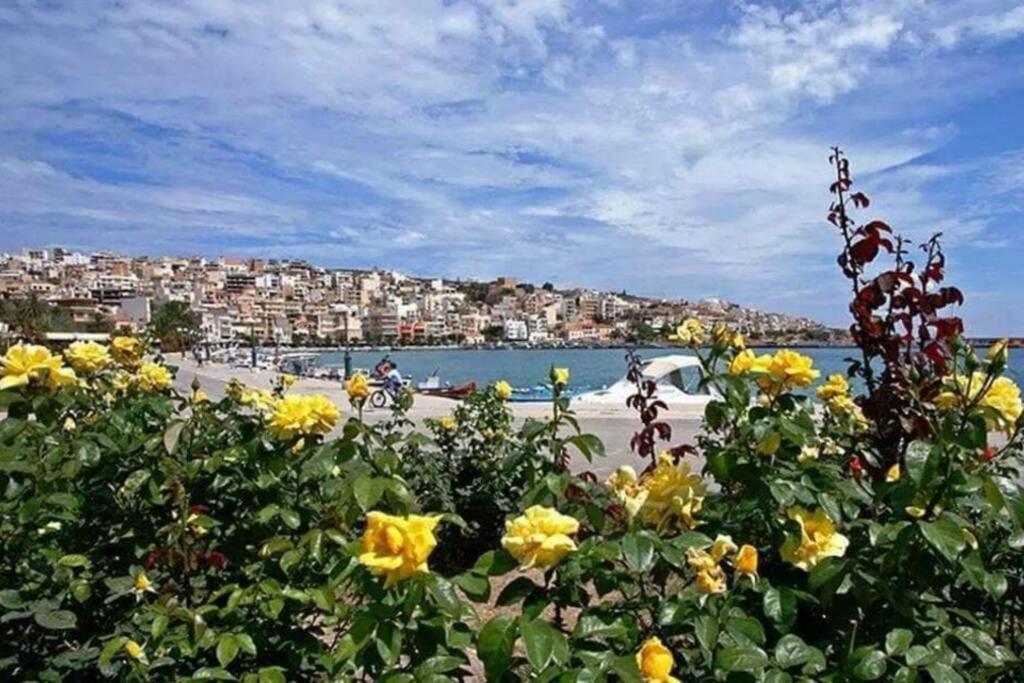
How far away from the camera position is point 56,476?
1678mm

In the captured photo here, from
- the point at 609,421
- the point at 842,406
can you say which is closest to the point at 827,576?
the point at 842,406

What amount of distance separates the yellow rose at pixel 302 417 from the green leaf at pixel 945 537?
102 cm

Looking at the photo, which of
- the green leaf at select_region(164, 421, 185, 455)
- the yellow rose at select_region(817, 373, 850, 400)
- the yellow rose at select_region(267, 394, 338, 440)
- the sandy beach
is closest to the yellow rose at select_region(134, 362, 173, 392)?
the green leaf at select_region(164, 421, 185, 455)

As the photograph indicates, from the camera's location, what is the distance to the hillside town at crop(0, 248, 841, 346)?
106500mm

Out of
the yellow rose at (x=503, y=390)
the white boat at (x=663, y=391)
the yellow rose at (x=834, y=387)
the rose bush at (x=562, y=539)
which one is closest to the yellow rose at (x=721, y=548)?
the rose bush at (x=562, y=539)

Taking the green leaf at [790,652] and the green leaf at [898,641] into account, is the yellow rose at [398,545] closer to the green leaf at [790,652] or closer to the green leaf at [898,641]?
the green leaf at [790,652]

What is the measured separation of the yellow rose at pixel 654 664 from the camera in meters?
0.98

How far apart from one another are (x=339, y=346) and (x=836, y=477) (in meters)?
104

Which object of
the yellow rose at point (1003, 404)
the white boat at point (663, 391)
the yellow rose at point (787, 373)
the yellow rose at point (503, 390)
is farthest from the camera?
the white boat at point (663, 391)

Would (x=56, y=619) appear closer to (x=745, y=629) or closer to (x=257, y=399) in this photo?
(x=257, y=399)

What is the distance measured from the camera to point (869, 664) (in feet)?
3.39

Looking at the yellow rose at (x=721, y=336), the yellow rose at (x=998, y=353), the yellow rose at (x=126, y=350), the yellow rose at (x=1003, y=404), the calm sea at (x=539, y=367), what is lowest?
the calm sea at (x=539, y=367)

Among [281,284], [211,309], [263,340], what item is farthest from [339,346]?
[281,284]

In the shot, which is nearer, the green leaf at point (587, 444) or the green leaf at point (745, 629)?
the green leaf at point (745, 629)
